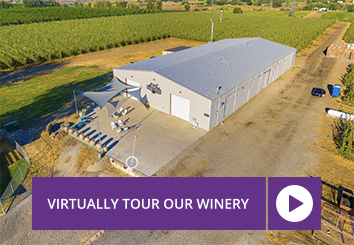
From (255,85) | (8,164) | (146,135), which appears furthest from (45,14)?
(146,135)

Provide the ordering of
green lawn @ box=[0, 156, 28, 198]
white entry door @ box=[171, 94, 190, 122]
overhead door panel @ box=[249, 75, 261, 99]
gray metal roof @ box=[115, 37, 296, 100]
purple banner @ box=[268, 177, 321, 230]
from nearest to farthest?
purple banner @ box=[268, 177, 321, 230], green lawn @ box=[0, 156, 28, 198], white entry door @ box=[171, 94, 190, 122], gray metal roof @ box=[115, 37, 296, 100], overhead door panel @ box=[249, 75, 261, 99]

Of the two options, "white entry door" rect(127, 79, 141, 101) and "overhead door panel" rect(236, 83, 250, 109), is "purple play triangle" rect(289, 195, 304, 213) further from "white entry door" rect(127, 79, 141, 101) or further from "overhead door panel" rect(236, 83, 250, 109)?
"white entry door" rect(127, 79, 141, 101)

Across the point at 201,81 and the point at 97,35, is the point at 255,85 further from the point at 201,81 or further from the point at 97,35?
the point at 97,35

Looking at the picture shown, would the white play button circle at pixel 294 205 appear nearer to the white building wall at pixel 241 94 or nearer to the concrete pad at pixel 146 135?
the concrete pad at pixel 146 135

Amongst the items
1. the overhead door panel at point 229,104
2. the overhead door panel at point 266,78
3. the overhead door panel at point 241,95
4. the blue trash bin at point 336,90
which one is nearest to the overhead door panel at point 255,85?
the overhead door panel at point 241,95

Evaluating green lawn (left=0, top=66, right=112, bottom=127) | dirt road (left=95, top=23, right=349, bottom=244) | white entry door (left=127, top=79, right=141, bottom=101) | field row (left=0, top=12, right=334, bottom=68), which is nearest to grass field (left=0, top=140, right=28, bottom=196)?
green lawn (left=0, top=66, right=112, bottom=127)

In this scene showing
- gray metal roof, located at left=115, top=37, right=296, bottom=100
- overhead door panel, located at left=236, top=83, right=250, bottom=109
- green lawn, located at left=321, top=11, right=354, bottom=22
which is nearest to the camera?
gray metal roof, located at left=115, top=37, right=296, bottom=100
